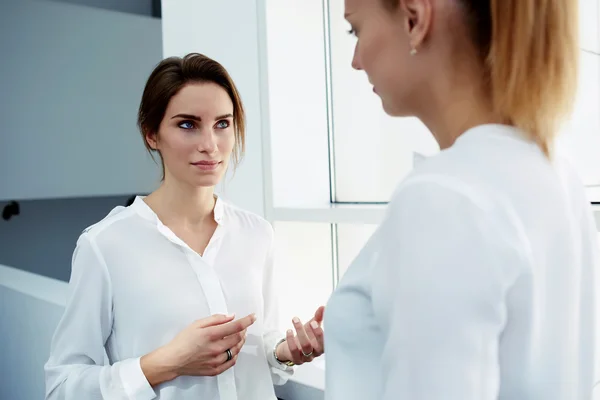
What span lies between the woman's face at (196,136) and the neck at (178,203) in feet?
0.08

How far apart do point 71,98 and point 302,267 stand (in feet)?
7.11

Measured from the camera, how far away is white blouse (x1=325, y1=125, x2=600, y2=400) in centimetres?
38

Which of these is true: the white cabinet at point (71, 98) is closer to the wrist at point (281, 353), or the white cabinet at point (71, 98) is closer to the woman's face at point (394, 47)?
the wrist at point (281, 353)

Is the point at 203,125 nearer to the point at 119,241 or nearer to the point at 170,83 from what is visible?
the point at 170,83

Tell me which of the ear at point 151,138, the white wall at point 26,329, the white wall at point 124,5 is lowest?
the white wall at point 26,329

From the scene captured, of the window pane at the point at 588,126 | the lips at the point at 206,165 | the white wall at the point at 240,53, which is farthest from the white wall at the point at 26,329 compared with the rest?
the window pane at the point at 588,126

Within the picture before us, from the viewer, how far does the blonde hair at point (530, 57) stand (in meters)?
0.43

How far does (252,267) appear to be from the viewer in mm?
1287

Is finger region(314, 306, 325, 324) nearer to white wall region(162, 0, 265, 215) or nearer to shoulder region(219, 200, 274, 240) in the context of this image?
shoulder region(219, 200, 274, 240)

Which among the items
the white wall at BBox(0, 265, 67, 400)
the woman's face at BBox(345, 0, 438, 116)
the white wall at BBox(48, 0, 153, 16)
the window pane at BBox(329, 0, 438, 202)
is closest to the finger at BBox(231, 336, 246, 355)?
the window pane at BBox(329, 0, 438, 202)

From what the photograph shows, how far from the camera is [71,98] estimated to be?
3.27 meters

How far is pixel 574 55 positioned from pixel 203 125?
0.86 m

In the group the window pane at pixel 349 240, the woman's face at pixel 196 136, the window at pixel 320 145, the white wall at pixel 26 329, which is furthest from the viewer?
the white wall at pixel 26 329

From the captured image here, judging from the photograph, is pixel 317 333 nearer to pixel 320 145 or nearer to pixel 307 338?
pixel 307 338
